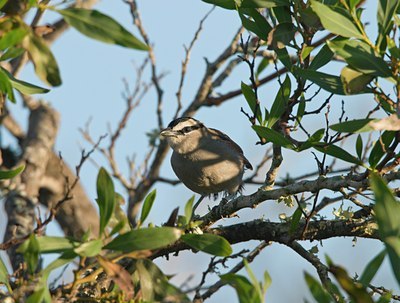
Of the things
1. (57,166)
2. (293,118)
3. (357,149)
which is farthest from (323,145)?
(57,166)

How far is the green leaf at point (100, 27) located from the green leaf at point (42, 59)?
0.51 ft

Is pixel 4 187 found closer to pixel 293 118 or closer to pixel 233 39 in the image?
pixel 233 39

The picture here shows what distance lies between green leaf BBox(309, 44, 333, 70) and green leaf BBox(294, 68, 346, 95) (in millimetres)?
421

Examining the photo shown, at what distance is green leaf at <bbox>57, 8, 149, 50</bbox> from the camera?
9.00 feet

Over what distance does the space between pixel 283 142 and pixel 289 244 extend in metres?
0.83

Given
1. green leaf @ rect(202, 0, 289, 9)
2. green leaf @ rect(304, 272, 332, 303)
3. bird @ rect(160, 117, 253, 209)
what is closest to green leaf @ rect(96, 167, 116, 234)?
green leaf @ rect(304, 272, 332, 303)

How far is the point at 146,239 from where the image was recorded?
2850mm

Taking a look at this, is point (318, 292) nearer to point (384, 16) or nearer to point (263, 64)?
point (384, 16)

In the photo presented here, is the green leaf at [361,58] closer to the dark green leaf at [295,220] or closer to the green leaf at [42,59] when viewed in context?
the green leaf at [42,59]

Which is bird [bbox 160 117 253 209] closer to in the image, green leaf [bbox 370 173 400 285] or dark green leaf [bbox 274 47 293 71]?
dark green leaf [bbox 274 47 293 71]

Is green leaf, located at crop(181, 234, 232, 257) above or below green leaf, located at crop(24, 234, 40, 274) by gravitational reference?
above

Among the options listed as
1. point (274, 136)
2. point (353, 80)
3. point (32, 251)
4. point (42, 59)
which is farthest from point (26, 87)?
point (353, 80)

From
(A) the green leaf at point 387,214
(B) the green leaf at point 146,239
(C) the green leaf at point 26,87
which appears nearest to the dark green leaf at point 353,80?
(A) the green leaf at point 387,214

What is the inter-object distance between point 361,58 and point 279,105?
1281 millimetres
